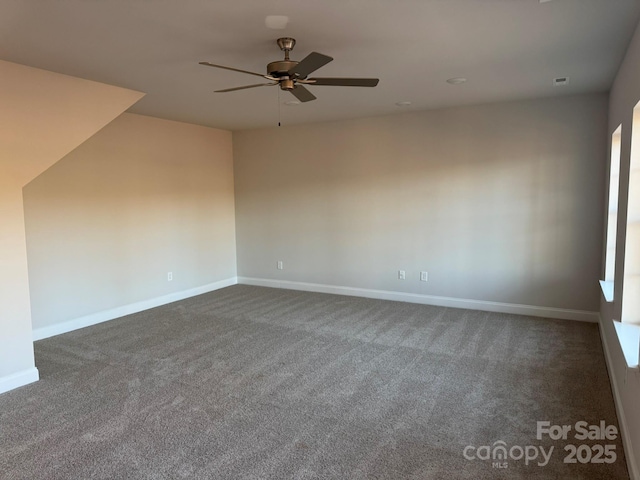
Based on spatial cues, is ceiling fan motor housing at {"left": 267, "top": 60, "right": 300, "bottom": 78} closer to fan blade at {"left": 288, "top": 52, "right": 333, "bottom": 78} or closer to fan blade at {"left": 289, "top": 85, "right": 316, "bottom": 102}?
fan blade at {"left": 288, "top": 52, "right": 333, "bottom": 78}

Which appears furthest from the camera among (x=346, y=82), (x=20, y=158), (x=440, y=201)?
(x=440, y=201)

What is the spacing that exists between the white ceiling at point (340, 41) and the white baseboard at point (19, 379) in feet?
7.90

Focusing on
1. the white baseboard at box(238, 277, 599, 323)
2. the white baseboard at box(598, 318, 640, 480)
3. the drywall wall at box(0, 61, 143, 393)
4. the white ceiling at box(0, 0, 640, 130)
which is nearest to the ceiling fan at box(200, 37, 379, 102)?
the white ceiling at box(0, 0, 640, 130)

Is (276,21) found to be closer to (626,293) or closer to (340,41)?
(340,41)

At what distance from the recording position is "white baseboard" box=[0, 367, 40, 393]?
10.2 ft

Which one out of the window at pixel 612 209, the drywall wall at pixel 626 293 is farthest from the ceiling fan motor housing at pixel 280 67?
the window at pixel 612 209

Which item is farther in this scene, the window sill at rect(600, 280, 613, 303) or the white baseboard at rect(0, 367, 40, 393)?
the window sill at rect(600, 280, 613, 303)

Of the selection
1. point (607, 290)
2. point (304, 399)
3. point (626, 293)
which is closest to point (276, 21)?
point (304, 399)

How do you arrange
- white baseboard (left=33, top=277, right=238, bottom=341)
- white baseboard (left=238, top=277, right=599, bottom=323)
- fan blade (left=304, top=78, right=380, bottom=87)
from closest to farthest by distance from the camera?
fan blade (left=304, top=78, right=380, bottom=87), white baseboard (left=33, top=277, right=238, bottom=341), white baseboard (left=238, top=277, right=599, bottom=323)

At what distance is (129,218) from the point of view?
5.18 m

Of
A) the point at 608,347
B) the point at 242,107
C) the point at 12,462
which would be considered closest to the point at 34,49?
the point at 242,107

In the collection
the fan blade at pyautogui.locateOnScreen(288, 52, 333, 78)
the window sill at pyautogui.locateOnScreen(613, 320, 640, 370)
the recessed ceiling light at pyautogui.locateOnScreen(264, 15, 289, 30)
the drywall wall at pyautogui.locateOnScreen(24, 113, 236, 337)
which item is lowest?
the window sill at pyautogui.locateOnScreen(613, 320, 640, 370)

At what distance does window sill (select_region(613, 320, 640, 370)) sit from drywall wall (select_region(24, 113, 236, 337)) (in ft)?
16.5

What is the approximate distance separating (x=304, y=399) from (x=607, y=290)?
289cm
